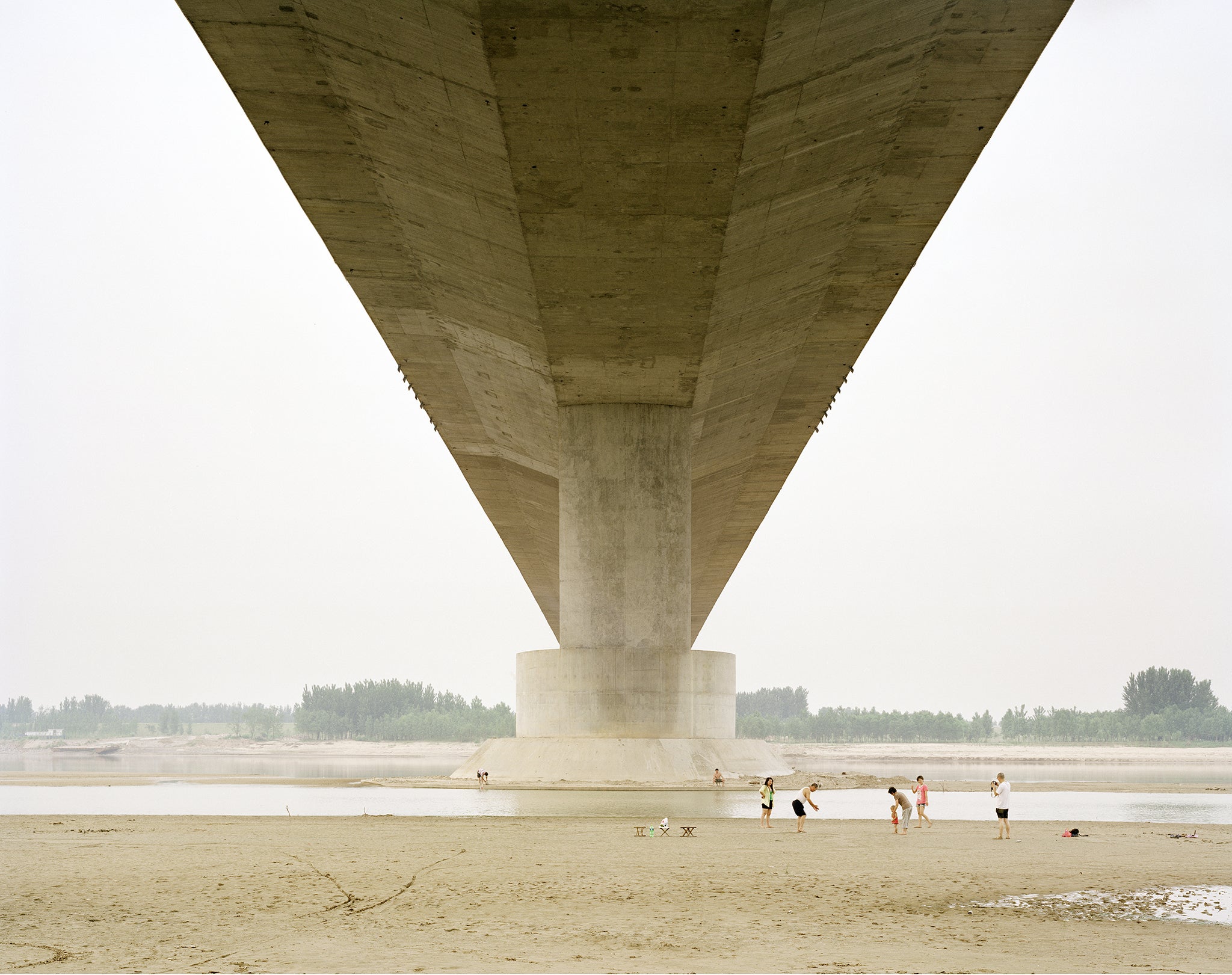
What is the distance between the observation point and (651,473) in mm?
28562

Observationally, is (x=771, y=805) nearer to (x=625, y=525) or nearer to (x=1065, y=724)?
(x=625, y=525)

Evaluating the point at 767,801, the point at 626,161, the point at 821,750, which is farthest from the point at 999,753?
the point at 626,161

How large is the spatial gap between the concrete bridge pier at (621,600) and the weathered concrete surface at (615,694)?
2 cm

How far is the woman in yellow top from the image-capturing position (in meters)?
18.6

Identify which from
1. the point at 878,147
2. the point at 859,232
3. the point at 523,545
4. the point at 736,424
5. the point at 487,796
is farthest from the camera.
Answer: the point at 523,545

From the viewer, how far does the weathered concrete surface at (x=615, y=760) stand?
88.1 feet

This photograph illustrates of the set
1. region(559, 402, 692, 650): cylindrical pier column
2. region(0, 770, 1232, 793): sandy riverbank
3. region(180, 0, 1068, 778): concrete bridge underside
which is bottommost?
region(0, 770, 1232, 793): sandy riverbank

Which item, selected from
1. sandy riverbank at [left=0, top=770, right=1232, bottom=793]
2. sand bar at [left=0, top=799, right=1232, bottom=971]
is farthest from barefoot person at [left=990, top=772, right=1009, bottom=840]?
sandy riverbank at [left=0, top=770, right=1232, bottom=793]

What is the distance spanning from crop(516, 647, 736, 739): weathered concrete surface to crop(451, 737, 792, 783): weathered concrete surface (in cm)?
48

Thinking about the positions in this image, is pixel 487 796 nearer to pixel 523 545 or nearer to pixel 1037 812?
pixel 1037 812

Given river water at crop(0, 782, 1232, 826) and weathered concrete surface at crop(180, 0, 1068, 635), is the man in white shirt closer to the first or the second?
river water at crop(0, 782, 1232, 826)

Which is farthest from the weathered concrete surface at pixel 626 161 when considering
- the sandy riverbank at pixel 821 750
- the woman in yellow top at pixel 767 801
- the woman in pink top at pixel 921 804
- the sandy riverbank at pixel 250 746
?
the sandy riverbank at pixel 250 746

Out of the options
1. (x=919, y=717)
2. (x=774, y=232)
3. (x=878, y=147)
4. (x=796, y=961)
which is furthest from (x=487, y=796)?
(x=919, y=717)

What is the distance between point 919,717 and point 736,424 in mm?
128277
